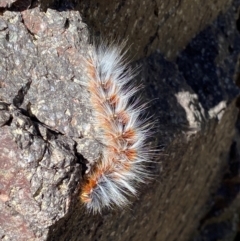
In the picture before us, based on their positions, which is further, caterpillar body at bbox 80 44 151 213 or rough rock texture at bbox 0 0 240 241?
caterpillar body at bbox 80 44 151 213

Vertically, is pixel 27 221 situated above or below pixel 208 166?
below

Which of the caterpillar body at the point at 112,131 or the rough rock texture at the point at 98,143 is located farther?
the caterpillar body at the point at 112,131

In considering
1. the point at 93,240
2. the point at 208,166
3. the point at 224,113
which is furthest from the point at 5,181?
the point at 208,166

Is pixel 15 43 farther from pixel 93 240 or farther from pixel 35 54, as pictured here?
pixel 93 240

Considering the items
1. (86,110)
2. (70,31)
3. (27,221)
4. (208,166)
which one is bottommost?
(27,221)
